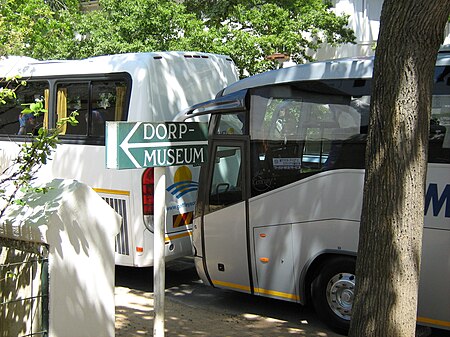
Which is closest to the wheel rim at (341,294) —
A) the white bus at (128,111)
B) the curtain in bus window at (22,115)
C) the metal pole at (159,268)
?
the white bus at (128,111)

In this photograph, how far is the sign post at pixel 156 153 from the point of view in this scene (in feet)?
15.5

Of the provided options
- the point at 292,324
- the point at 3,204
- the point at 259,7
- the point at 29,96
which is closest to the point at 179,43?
the point at 259,7

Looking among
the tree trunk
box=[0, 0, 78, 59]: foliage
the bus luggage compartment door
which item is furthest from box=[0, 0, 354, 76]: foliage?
the tree trunk

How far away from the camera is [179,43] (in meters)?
14.1

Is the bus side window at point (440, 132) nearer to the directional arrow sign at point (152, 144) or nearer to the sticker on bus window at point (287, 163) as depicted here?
the sticker on bus window at point (287, 163)

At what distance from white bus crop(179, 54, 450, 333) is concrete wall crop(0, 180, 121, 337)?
323 centimetres

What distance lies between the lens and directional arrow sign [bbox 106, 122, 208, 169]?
4734 millimetres

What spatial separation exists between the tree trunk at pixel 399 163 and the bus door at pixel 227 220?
380 centimetres

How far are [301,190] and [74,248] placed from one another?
3.63 m

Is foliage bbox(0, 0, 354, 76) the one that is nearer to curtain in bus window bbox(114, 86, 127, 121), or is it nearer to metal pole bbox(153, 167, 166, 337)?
curtain in bus window bbox(114, 86, 127, 121)

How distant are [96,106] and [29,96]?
1.57m

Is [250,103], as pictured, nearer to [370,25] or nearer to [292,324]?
[292,324]

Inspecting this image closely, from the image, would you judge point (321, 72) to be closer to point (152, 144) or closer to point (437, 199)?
point (437, 199)

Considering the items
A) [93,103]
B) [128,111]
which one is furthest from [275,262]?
[93,103]
